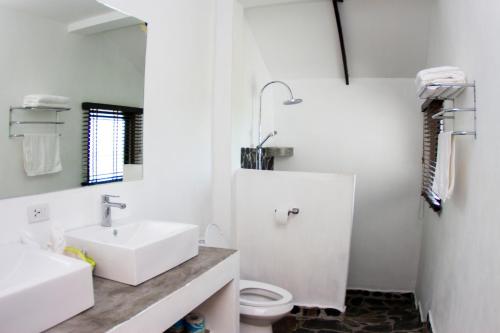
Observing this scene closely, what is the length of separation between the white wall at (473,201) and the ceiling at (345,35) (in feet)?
2.14

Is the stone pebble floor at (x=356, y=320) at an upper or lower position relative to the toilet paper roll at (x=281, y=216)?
lower

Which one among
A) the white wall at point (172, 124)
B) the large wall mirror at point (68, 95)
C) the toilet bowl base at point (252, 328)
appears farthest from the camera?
the toilet bowl base at point (252, 328)

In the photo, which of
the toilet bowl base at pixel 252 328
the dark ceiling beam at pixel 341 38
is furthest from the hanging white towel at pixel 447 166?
the dark ceiling beam at pixel 341 38

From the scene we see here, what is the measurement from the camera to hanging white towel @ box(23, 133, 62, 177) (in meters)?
1.62

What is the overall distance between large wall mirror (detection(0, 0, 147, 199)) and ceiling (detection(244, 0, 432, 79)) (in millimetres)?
1460

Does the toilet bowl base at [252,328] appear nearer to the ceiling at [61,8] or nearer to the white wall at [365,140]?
the white wall at [365,140]

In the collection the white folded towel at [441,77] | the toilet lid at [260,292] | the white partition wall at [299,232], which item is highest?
the white folded towel at [441,77]

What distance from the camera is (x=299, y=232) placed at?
3059 mm

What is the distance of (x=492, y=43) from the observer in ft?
4.90

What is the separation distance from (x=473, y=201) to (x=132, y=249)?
1494 millimetres

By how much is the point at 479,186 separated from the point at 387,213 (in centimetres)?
234

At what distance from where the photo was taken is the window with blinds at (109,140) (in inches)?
75.4

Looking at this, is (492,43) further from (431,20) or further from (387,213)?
(387,213)

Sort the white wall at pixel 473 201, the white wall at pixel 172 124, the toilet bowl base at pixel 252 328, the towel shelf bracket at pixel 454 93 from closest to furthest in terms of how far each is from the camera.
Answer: the white wall at pixel 473 201, the towel shelf bracket at pixel 454 93, the white wall at pixel 172 124, the toilet bowl base at pixel 252 328
